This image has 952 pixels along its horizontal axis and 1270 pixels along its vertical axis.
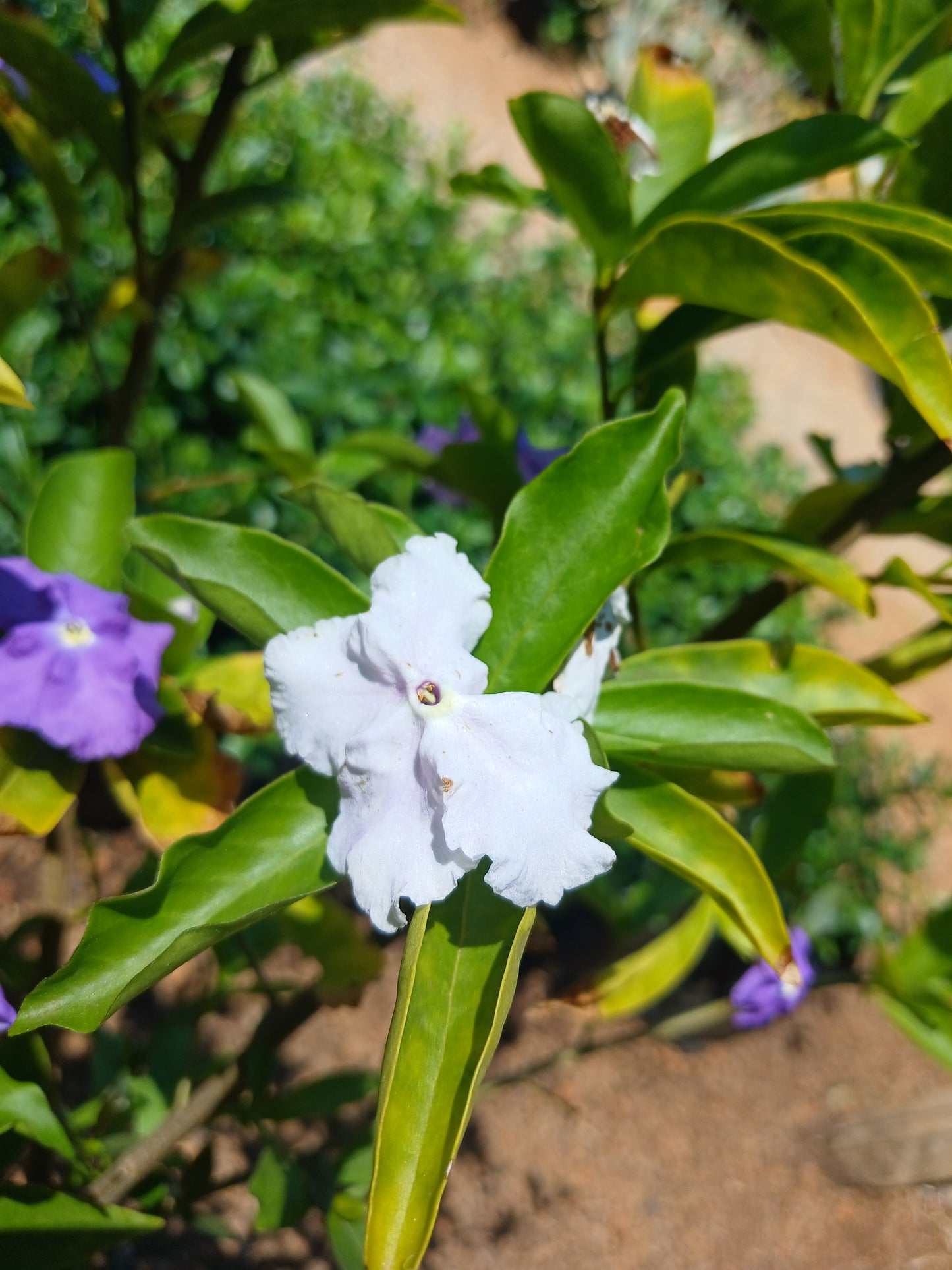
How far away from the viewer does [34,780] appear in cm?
82

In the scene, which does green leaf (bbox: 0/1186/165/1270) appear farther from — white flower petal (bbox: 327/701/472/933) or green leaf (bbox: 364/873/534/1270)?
white flower petal (bbox: 327/701/472/933)

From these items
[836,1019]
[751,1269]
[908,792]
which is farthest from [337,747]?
[908,792]

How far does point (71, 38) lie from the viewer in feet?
8.49

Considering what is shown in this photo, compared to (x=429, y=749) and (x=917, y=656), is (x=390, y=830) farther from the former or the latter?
(x=917, y=656)

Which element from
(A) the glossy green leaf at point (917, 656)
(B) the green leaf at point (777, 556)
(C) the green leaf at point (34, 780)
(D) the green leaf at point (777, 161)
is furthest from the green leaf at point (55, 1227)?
(D) the green leaf at point (777, 161)

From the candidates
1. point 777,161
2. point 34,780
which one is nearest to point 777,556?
point 777,161

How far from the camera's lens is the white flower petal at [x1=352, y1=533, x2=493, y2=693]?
622 millimetres

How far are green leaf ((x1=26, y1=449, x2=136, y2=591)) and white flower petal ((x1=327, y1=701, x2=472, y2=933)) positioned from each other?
43 cm

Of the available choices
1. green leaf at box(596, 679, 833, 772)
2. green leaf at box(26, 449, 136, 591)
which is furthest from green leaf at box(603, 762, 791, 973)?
green leaf at box(26, 449, 136, 591)

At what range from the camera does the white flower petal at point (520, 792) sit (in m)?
0.58

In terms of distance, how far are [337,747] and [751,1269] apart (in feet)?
6.13

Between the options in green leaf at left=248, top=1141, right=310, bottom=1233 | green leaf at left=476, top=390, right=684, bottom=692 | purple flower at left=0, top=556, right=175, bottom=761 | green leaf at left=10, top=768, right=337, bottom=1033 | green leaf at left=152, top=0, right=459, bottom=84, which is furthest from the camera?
green leaf at left=248, top=1141, right=310, bottom=1233

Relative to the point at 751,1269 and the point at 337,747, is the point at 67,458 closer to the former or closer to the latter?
Answer: the point at 337,747

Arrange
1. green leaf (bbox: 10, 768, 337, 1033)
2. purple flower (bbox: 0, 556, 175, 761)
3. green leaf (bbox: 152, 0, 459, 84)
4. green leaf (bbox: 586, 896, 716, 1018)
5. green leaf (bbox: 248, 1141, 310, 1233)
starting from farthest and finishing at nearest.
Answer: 1. green leaf (bbox: 586, 896, 716, 1018)
2. green leaf (bbox: 248, 1141, 310, 1233)
3. green leaf (bbox: 152, 0, 459, 84)
4. purple flower (bbox: 0, 556, 175, 761)
5. green leaf (bbox: 10, 768, 337, 1033)
